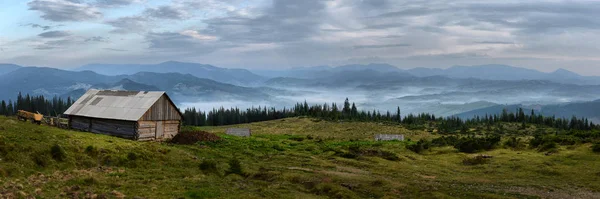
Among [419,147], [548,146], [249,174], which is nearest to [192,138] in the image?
[249,174]

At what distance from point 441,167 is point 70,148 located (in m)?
30.8

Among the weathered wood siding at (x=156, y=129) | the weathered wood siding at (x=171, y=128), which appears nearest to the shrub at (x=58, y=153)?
the weathered wood siding at (x=156, y=129)

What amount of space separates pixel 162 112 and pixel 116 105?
209 inches

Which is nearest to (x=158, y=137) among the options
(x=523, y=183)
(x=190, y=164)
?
(x=190, y=164)

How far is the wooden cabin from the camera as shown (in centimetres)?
4541

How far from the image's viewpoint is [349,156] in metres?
43.5

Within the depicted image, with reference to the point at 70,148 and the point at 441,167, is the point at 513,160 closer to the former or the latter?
the point at 441,167

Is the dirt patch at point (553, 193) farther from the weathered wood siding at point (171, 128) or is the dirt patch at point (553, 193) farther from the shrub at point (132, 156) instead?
the weathered wood siding at point (171, 128)

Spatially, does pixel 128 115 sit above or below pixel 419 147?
above

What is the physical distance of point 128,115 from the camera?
4550 cm

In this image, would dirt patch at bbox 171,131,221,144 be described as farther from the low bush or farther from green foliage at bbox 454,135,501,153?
green foliage at bbox 454,135,501,153

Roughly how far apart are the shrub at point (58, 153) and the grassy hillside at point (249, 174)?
0.05 meters

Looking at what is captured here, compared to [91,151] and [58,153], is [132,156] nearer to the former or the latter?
[91,151]

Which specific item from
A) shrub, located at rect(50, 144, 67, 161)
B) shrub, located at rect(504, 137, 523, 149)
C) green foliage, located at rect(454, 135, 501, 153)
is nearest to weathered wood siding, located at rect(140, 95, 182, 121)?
shrub, located at rect(50, 144, 67, 161)
